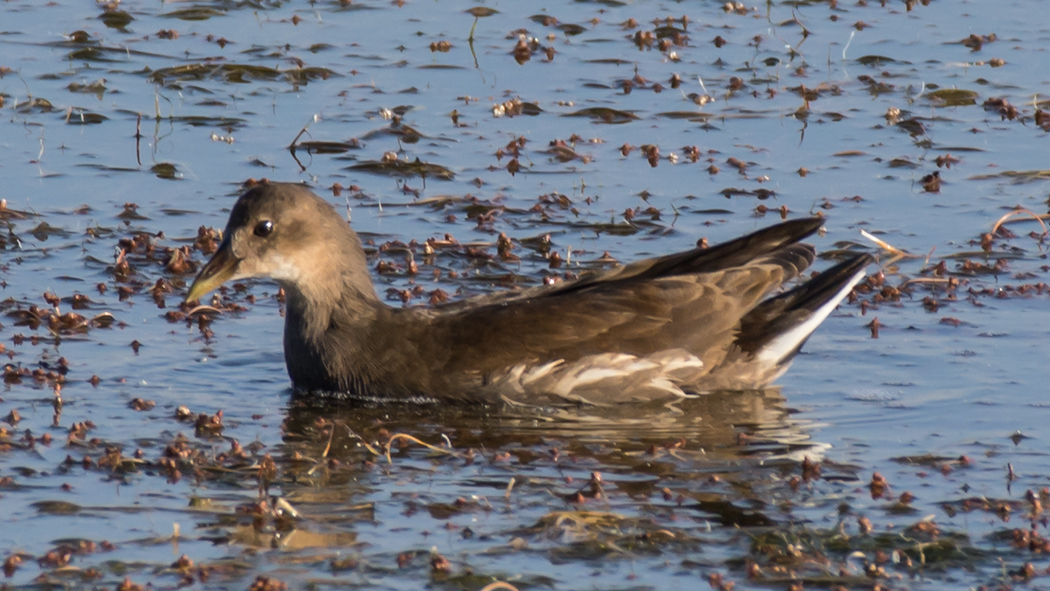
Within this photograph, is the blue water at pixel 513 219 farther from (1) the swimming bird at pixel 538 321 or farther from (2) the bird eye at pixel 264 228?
(2) the bird eye at pixel 264 228

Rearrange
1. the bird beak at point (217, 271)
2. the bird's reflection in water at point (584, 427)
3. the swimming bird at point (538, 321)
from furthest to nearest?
the bird beak at point (217, 271) → the swimming bird at point (538, 321) → the bird's reflection in water at point (584, 427)

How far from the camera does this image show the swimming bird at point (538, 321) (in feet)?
29.5

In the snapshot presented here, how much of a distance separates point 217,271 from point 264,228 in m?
0.33

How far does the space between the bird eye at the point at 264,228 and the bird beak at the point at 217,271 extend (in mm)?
164

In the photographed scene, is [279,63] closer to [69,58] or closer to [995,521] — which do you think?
[69,58]

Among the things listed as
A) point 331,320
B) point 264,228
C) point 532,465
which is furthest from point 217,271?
point 532,465

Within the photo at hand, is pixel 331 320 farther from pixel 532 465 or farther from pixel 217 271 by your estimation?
pixel 532 465

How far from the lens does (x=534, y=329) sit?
898 centimetres

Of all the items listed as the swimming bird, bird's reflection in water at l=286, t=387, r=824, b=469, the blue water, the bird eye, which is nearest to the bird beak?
the swimming bird

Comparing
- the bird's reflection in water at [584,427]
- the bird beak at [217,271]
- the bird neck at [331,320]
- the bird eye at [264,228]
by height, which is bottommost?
the bird's reflection in water at [584,427]

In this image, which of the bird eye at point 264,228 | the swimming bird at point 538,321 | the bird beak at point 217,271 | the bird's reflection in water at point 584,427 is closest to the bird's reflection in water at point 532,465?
the bird's reflection in water at point 584,427

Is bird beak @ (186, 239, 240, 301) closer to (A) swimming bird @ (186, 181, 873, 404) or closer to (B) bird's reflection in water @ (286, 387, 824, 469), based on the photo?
(A) swimming bird @ (186, 181, 873, 404)

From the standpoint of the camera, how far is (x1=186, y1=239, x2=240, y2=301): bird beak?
29.9 ft

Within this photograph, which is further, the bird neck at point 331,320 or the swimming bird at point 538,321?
the bird neck at point 331,320
